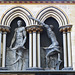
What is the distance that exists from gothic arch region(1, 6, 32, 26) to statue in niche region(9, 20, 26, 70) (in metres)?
0.23

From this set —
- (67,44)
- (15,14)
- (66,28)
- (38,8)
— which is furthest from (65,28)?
(15,14)

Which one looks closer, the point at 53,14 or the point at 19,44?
the point at 19,44

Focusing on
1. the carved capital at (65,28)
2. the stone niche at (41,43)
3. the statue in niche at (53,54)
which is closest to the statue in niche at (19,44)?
the stone niche at (41,43)

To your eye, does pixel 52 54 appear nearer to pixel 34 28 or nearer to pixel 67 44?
pixel 67 44

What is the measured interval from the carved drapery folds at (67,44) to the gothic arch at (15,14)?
4.14 feet

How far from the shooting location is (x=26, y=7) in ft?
29.0

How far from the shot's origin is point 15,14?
880 centimetres

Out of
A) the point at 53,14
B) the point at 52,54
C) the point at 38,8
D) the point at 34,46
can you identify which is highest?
the point at 38,8

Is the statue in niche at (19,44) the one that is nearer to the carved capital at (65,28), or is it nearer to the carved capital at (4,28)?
the carved capital at (4,28)

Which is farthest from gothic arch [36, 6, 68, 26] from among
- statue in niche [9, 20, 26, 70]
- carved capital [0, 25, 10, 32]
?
carved capital [0, 25, 10, 32]

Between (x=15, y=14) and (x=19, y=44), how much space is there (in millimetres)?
1081

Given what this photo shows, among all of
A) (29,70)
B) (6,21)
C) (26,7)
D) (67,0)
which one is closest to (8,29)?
(6,21)

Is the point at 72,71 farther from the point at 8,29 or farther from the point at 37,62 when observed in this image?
the point at 8,29

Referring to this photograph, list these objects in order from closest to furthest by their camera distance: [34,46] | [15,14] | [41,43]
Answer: [34,46] → [41,43] → [15,14]
